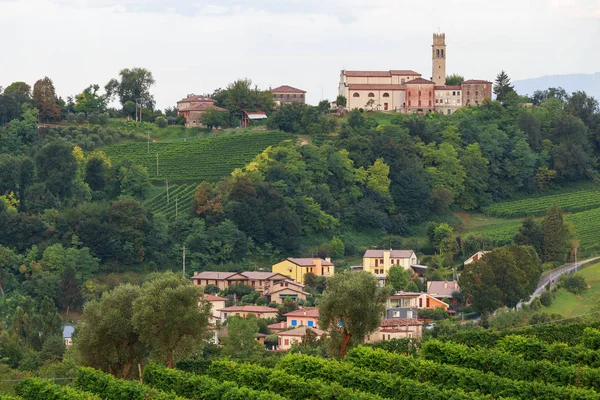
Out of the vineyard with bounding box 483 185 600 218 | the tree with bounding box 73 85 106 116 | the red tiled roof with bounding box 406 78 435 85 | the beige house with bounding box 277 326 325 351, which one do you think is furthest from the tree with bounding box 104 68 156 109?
the beige house with bounding box 277 326 325 351

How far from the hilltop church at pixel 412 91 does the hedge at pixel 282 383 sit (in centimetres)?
6113

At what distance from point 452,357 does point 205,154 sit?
48.6m

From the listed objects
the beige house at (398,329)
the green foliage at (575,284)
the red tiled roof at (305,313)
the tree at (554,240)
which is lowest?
the red tiled roof at (305,313)

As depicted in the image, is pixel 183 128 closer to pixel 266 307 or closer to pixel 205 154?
pixel 205 154

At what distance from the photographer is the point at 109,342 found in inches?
1571

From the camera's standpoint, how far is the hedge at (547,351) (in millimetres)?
32812

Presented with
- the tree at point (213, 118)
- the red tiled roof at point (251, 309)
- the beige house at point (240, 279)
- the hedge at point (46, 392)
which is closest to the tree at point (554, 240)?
the beige house at point (240, 279)

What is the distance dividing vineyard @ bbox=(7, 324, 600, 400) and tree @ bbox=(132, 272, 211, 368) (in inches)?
154

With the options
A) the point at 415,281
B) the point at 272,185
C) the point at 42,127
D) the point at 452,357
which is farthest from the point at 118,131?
the point at 452,357

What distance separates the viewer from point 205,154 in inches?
3191

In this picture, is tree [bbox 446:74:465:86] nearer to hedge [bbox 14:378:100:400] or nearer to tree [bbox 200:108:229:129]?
tree [bbox 200:108:229:129]

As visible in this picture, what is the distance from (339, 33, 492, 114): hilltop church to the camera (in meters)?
94.5

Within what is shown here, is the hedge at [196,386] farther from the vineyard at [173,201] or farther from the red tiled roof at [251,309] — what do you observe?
the vineyard at [173,201]

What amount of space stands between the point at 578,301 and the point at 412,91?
39466 mm
